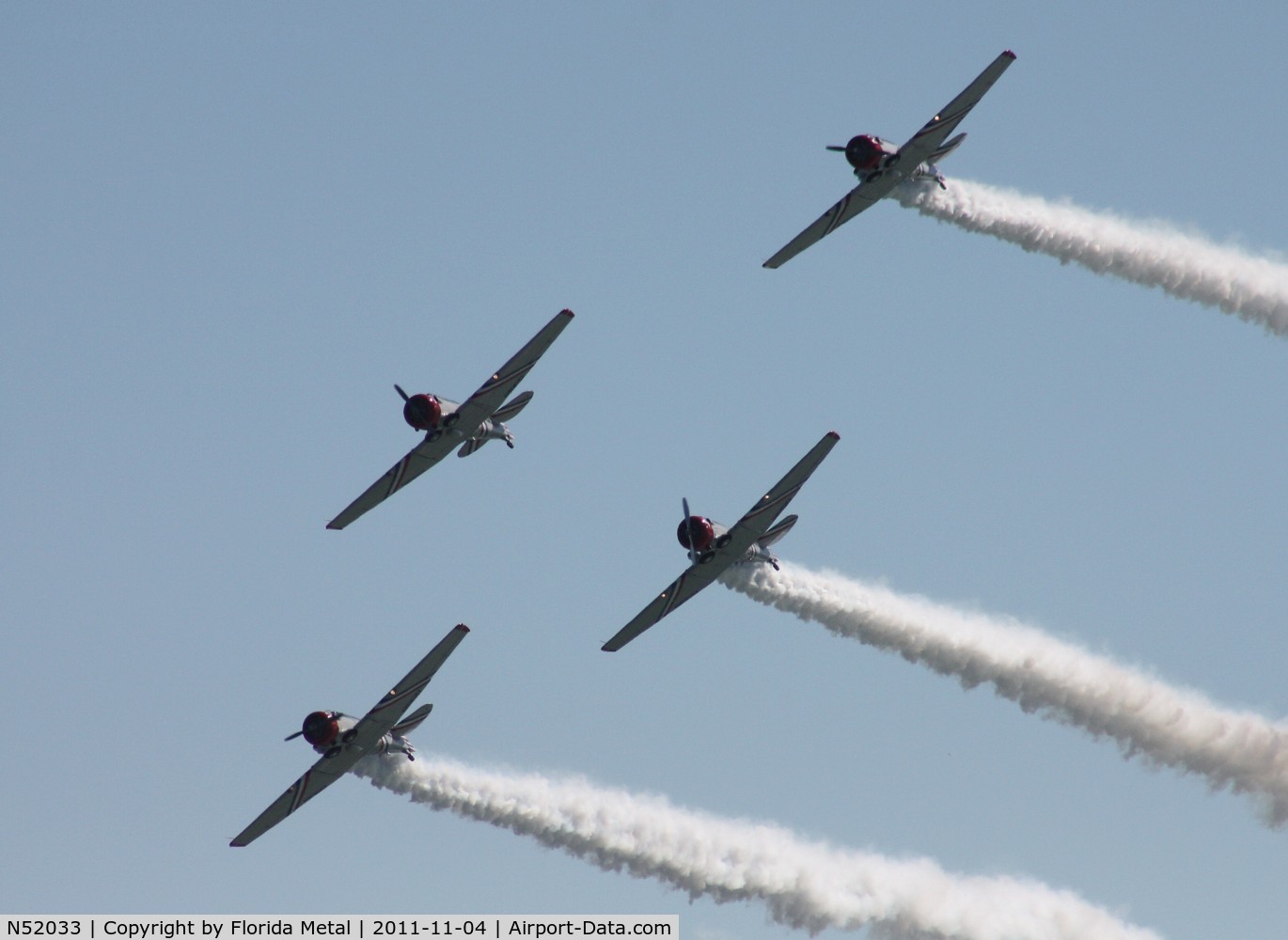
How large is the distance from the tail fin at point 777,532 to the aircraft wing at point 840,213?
26.3ft

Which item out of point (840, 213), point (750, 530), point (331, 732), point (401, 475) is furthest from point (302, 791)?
point (840, 213)

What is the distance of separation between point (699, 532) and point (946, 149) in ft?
41.4

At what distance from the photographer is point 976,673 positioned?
9831 cm

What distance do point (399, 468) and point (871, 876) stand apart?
1748cm

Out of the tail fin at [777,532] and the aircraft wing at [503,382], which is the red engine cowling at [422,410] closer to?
the aircraft wing at [503,382]

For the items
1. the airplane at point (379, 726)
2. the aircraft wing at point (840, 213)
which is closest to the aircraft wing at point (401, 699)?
the airplane at point (379, 726)

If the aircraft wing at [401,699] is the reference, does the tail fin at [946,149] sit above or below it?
above

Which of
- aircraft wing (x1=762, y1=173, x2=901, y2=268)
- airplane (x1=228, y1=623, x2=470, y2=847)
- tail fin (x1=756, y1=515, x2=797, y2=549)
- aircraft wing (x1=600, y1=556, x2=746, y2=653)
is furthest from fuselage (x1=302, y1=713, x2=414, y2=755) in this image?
aircraft wing (x1=762, y1=173, x2=901, y2=268)

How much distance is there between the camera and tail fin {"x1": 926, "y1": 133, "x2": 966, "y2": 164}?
9644 cm

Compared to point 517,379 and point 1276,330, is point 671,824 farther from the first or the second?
point 1276,330

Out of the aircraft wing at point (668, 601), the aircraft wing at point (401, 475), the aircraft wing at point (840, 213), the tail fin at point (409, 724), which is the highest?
the aircraft wing at point (840, 213)

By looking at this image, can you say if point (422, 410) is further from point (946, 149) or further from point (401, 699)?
point (946, 149)

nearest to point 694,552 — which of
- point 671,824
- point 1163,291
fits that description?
point 671,824

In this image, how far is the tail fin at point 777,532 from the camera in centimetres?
9469
